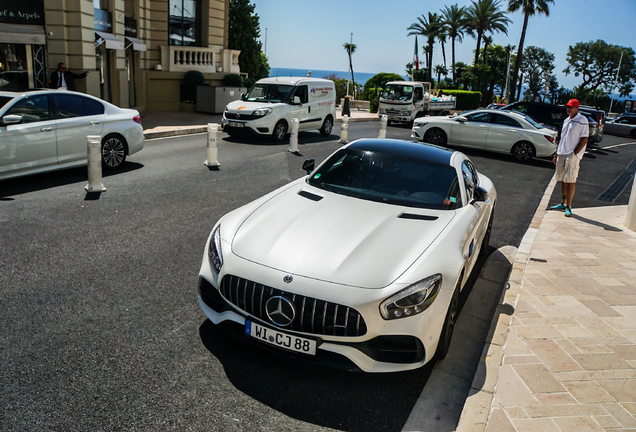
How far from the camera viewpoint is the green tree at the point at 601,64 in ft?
264

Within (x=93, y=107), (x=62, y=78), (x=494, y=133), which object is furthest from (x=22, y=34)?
(x=494, y=133)

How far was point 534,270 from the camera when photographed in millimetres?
6379

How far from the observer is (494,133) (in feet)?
54.9

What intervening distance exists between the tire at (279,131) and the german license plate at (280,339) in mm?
12795

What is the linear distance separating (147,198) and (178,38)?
1850 centimetres

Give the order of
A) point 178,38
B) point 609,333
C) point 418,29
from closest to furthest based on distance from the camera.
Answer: point 609,333 < point 178,38 < point 418,29

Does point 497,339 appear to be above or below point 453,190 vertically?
below

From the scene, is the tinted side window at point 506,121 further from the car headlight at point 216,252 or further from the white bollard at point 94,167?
the car headlight at point 216,252

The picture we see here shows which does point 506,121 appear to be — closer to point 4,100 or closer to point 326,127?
point 326,127

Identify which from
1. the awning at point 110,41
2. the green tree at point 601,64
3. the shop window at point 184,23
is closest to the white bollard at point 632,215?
the awning at point 110,41

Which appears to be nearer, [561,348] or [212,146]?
[561,348]

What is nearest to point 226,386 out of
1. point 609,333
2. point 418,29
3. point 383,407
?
point 383,407

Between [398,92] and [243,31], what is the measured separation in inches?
983

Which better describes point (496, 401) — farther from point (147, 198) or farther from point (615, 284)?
point (147, 198)
